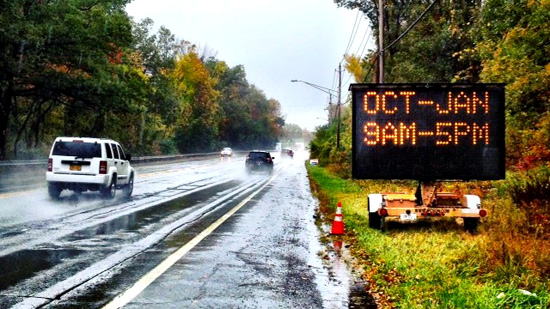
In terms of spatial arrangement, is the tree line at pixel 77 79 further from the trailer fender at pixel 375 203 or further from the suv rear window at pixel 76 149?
the trailer fender at pixel 375 203

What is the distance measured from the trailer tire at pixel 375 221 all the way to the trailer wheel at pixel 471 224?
177 cm

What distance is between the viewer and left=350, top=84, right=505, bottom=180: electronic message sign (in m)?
10.9

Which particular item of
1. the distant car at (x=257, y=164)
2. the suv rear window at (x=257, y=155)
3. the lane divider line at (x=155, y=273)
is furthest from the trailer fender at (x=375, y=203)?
the suv rear window at (x=257, y=155)

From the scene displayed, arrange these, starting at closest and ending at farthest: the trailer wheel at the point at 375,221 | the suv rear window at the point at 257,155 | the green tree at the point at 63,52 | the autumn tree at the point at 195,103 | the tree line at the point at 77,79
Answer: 1. the trailer wheel at the point at 375,221
2. the green tree at the point at 63,52
3. the tree line at the point at 77,79
4. the suv rear window at the point at 257,155
5. the autumn tree at the point at 195,103

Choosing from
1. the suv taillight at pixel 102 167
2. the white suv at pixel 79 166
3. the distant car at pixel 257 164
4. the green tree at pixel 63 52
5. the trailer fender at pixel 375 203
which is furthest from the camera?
the distant car at pixel 257 164

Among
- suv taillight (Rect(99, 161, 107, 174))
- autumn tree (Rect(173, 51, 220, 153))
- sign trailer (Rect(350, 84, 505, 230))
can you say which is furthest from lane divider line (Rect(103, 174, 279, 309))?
autumn tree (Rect(173, 51, 220, 153))

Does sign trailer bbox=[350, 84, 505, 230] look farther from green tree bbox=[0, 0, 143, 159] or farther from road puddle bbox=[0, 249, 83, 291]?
green tree bbox=[0, 0, 143, 159]

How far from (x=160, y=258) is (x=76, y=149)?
34.3 feet

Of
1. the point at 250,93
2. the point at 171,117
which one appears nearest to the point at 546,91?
the point at 171,117

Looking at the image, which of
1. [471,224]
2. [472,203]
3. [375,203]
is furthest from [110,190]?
[472,203]

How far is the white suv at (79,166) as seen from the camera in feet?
58.3

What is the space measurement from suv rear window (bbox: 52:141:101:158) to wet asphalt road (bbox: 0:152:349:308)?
2.03 m

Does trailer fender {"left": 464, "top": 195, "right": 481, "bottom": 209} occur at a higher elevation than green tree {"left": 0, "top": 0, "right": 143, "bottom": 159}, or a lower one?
lower

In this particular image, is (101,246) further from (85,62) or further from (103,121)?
(103,121)
